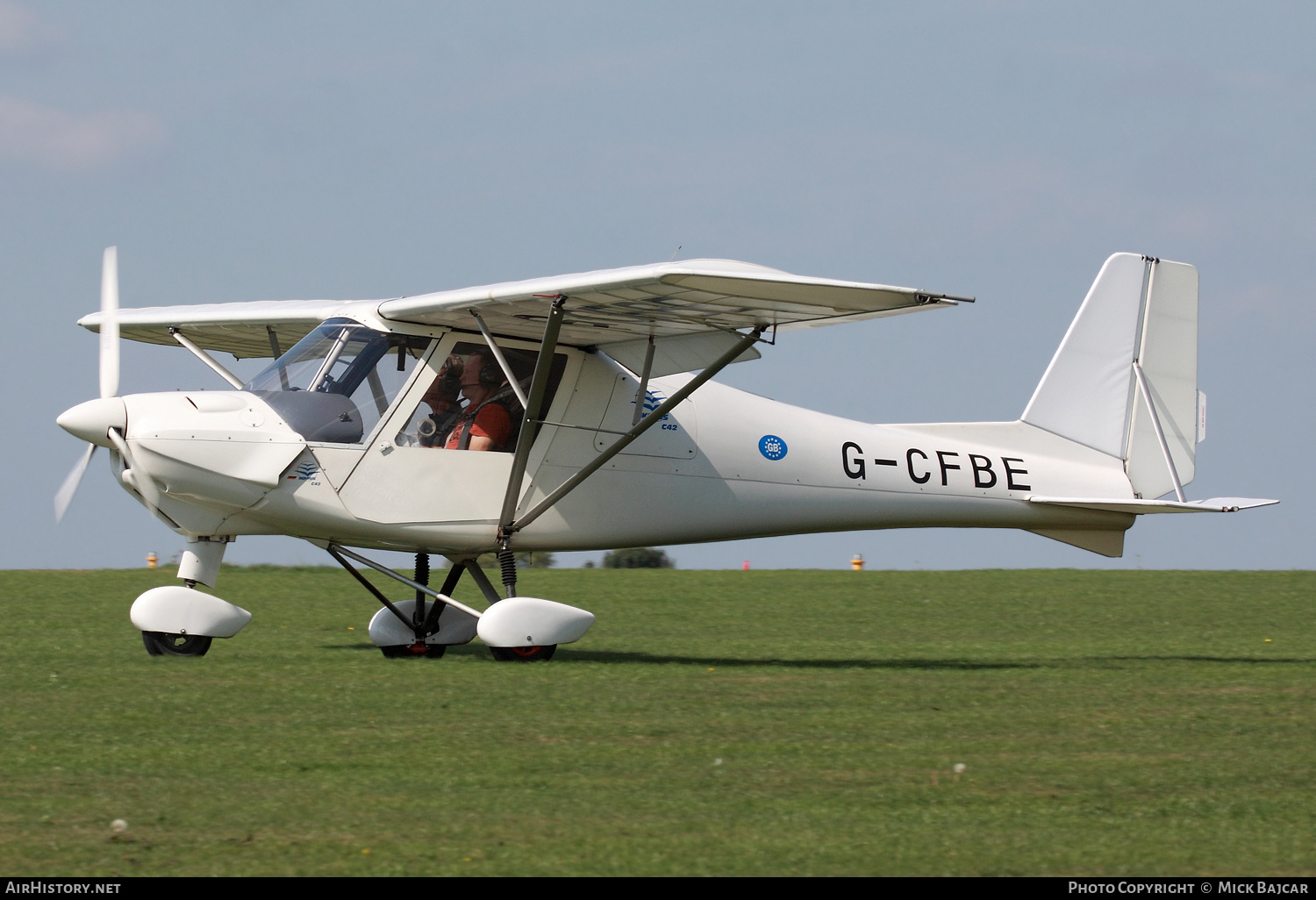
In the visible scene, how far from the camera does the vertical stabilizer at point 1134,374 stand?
15039mm

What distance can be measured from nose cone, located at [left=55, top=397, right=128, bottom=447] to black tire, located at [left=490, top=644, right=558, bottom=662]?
11.3 feet

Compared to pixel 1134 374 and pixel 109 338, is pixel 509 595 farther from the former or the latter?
pixel 1134 374

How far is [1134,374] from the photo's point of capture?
15.2m

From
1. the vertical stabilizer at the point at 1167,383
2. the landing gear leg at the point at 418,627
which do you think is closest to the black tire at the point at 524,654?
the landing gear leg at the point at 418,627

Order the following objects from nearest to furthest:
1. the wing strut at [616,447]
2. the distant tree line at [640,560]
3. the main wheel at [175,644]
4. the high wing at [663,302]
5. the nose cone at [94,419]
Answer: the high wing at [663,302] → the nose cone at [94,419] → the main wheel at [175,644] → the wing strut at [616,447] → the distant tree line at [640,560]

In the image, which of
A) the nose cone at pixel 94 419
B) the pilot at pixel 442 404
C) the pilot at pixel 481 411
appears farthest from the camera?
the pilot at pixel 481 411

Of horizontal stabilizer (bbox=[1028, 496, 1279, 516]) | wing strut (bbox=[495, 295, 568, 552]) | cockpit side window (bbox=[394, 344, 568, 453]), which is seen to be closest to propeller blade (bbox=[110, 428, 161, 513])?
cockpit side window (bbox=[394, 344, 568, 453])

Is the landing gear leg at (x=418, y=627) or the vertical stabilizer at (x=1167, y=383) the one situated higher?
the vertical stabilizer at (x=1167, y=383)

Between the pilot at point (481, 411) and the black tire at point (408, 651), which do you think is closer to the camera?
the pilot at point (481, 411)

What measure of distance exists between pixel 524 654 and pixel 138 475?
3.34m

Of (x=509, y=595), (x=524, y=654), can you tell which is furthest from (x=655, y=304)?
(x=524, y=654)

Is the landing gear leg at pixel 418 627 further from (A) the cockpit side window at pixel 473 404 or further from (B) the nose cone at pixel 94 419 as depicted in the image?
(B) the nose cone at pixel 94 419

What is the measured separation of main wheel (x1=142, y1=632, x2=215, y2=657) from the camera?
11.2 m

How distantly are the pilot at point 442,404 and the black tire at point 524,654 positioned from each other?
1.80m
